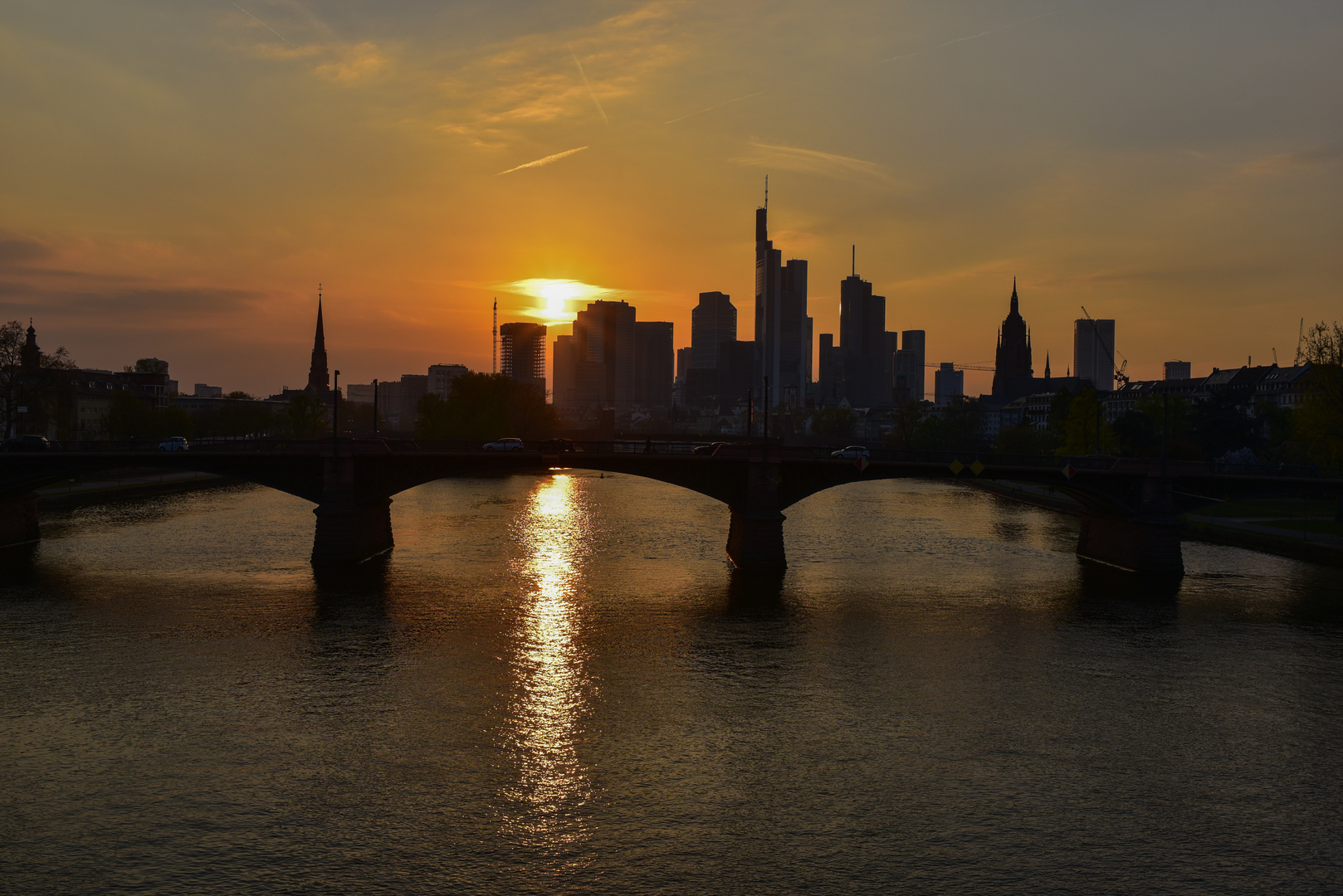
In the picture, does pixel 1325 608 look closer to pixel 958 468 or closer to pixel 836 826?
pixel 958 468

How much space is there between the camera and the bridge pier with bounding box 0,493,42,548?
6906cm

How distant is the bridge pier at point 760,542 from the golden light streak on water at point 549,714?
37.6 ft

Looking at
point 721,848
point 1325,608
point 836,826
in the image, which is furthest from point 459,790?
point 1325,608

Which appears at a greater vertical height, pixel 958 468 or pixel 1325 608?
pixel 958 468

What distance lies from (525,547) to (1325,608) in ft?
173

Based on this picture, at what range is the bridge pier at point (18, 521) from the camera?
2719 inches

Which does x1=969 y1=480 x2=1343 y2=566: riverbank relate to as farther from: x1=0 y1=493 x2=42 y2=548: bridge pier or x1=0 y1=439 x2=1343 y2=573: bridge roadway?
x1=0 y1=493 x2=42 y2=548: bridge pier

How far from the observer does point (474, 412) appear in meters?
158

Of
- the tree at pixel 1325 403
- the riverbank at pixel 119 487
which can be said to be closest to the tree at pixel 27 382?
the riverbank at pixel 119 487

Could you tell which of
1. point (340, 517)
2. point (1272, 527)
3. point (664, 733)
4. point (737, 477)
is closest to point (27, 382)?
point (340, 517)

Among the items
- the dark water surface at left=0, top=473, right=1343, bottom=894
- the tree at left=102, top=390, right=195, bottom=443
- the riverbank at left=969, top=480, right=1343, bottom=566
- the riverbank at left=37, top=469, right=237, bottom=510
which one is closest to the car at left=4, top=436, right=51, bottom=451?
the riverbank at left=37, top=469, right=237, bottom=510

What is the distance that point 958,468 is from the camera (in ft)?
210

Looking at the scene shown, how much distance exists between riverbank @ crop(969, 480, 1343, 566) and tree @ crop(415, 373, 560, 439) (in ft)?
293

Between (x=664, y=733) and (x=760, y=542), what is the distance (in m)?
33.3
